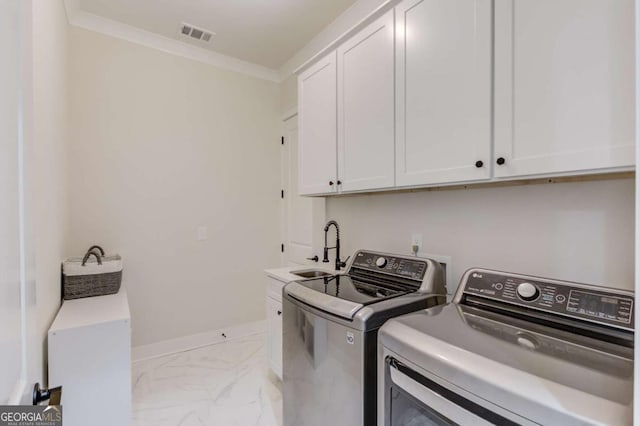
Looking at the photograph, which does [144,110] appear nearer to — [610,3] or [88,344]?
[88,344]

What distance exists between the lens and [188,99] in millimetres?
2914

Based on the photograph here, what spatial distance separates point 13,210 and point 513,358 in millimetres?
1198

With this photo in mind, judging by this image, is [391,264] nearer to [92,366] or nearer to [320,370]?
[320,370]

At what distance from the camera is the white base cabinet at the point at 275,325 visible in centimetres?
217

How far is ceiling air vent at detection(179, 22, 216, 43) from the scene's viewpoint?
2.60 metres

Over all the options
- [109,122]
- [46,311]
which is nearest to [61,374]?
[46,311]

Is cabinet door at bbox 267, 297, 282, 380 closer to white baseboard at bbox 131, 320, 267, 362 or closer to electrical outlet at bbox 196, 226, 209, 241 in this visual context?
white baseboard at bbox 131, 320, 267, 362

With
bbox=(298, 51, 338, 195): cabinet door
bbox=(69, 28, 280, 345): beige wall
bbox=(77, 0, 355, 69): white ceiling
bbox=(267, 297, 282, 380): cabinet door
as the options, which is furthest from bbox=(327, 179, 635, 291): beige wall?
bbox=(69, 28, 280, 345): beige wall

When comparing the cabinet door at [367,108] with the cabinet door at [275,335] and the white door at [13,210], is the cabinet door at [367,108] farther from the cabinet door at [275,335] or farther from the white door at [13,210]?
the white door at [13,210]

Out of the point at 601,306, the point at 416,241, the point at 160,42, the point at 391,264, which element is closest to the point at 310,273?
the point at 391,264

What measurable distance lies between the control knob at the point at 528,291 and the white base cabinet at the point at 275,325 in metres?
1.41

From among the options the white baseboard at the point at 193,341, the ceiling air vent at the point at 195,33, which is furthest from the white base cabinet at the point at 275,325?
the ceiling air vent at the point at 195,33

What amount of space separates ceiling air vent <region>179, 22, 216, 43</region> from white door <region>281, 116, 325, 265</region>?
1.05 metres

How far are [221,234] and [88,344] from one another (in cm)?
163
